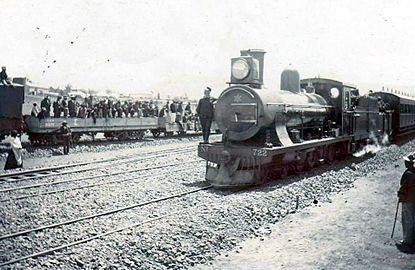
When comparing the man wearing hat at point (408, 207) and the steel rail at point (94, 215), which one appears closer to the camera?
the man wearing hat at point (408, 207)

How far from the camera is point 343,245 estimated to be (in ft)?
21.3

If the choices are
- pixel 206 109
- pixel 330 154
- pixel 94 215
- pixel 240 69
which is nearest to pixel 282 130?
pixel 240 69

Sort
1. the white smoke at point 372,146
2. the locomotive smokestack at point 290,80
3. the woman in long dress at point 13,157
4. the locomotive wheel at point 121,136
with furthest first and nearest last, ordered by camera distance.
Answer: the locomotive wheel at point 121,136, the white smoke at point 372,146, the locomotive smokestack at point 290,80, the woman in long dress at point 13,157

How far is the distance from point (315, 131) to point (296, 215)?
6.69 meters

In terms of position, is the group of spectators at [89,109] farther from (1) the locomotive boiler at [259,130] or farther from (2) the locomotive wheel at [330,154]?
(2) the locomotive wheel at [330,154]

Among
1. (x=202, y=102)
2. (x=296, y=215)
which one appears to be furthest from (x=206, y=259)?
(x=202, y=102)

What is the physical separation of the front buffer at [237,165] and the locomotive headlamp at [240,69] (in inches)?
75.1

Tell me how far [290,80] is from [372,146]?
840 cm

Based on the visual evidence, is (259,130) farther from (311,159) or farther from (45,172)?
(45,172)

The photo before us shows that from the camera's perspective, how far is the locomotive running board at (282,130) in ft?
37.2

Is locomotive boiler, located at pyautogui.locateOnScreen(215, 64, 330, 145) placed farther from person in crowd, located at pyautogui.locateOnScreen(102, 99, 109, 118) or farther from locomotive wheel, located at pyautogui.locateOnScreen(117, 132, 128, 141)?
locomotive wheel, located at pyautogui.locateOnScreen(117, 132, 128, 141)

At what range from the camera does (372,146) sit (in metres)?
20.1

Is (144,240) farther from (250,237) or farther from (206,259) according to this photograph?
(250,237)

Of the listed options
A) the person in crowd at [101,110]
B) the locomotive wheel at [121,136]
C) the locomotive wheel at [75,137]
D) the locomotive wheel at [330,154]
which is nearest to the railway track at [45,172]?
the locomotive wheel at [75,137]
